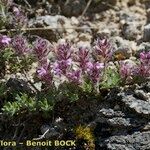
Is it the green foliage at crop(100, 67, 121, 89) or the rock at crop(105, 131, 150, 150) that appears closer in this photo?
the rock at crop(105, 131, 150, 150)

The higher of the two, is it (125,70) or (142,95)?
(125,70)

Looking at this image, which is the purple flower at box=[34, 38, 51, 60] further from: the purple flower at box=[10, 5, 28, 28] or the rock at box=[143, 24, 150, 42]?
the rock at box=[143, 24, 150, 42]

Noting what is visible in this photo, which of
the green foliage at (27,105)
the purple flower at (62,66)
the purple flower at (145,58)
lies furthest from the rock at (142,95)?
the green foliage at (27,105)

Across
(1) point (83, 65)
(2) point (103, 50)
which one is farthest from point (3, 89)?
(2) point (103, 50)

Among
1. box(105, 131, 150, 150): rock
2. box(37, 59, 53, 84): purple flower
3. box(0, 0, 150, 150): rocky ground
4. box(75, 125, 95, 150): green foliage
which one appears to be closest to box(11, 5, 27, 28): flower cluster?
box(0, 0, 150, 150): rocky ground

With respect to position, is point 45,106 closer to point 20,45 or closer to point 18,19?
point 20,45

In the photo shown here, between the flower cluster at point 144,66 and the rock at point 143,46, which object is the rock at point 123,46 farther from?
the flower cluster at point 144,66

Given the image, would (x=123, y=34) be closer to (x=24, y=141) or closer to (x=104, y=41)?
(x=104, y=41)

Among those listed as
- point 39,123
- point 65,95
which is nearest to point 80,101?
point 65,95
